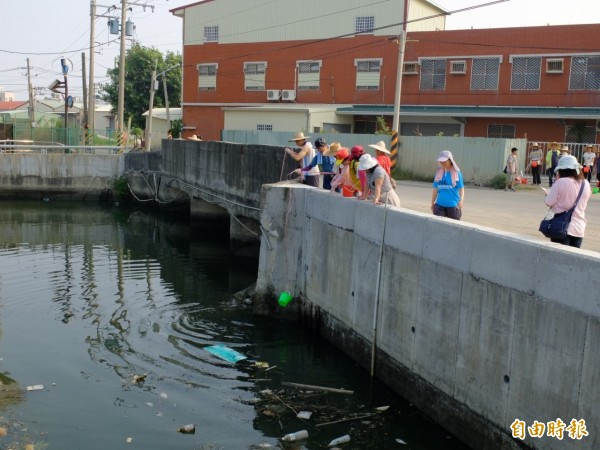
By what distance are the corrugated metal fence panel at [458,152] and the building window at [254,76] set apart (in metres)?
15.7

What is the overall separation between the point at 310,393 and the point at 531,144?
1875 cm

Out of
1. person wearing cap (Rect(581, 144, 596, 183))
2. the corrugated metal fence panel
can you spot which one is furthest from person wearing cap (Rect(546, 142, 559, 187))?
the corrugated metal fence panel

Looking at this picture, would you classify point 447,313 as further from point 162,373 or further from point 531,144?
point 531,144

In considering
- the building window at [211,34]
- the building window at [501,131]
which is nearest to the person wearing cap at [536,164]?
the building window at [501,131]

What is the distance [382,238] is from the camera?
10117 millimetres

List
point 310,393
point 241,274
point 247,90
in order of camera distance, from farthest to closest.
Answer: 1. point 247,90
2. point 241,274
3. point 310,393

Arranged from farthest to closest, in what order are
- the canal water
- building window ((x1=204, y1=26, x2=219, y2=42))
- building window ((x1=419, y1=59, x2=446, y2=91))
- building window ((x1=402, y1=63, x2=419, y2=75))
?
building window ((x1=204, y1=26, x2=219, y2=42)), building window ((x1=402, y1=63, x2=419, y2=75)), building window ((x1=419, y1=59, x2=446, y2=91)), the canal water

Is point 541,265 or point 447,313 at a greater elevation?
point 541,265

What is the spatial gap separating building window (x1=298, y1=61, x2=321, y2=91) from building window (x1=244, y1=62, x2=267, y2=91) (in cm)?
277

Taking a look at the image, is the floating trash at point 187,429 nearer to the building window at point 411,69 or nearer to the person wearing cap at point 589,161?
the person wearing cap at point 589,161

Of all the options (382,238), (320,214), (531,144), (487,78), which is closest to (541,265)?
(382,238)

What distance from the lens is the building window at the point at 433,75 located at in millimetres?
38000

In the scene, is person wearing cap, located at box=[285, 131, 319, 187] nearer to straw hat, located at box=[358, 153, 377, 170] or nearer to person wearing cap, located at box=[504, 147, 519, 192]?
straw hat, located at box=[358, 153, 377, 170]

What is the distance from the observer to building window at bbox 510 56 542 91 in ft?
115
